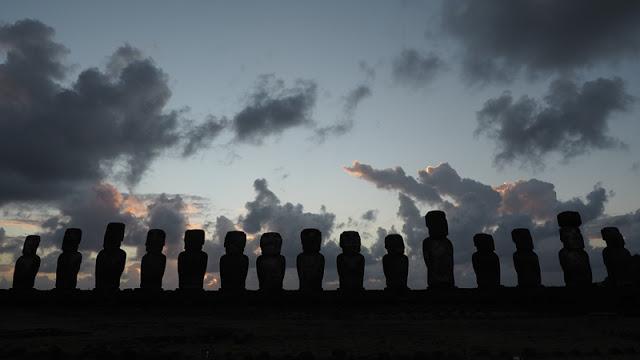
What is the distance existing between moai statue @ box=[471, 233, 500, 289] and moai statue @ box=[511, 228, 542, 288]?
651 millimetres

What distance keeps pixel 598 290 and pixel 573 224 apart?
2.23m

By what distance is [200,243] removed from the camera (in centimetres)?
1260

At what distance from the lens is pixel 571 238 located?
516 inches

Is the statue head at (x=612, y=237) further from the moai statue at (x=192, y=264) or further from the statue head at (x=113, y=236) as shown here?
the statue head at (x=113, y=236)

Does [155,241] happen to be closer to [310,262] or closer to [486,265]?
[310,262]

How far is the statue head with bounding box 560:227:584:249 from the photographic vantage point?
42.7ft

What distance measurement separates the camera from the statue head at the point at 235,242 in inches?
492

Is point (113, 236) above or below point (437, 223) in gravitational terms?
below

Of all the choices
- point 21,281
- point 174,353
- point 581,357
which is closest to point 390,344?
point 581,357

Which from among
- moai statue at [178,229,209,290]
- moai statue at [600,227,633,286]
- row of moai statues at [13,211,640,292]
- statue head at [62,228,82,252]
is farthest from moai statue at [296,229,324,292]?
moai statue at [600,227,633,286]

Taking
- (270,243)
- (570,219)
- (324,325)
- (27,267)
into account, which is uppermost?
(570,219)

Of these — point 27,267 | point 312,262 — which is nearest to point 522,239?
point 312,262

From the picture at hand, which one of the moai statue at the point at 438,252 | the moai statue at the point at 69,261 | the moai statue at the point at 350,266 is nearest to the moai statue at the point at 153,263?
the moai statue at the point at 69,261

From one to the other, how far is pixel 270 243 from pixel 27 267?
5900mm
